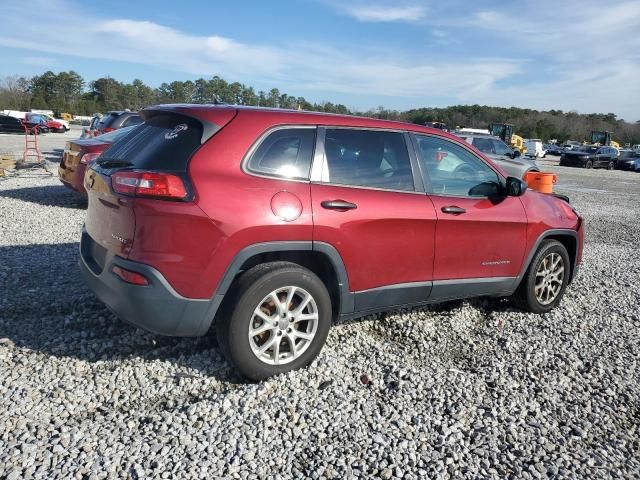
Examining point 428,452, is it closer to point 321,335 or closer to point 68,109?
point 321,335

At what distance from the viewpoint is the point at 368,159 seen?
3.79 meters

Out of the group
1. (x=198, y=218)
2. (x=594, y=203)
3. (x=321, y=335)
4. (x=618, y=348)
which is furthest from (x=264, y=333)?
(x=594, y=203)

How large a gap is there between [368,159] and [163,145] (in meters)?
1.46

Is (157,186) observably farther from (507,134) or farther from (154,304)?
(507,134)

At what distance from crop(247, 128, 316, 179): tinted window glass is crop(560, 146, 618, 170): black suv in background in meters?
38.8

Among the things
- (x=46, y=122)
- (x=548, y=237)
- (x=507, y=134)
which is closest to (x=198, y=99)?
(x=46, y=122)

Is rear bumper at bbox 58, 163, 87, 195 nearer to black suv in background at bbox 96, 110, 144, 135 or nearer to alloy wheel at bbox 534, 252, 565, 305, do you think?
black suv in background at bbox 96, 110, 144, 135

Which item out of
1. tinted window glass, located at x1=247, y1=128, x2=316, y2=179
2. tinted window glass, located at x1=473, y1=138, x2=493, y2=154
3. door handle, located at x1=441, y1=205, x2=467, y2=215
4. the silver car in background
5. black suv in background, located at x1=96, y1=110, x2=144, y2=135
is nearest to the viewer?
tinted window glass, located at x1=247, y1=128, x2=316, y2=179

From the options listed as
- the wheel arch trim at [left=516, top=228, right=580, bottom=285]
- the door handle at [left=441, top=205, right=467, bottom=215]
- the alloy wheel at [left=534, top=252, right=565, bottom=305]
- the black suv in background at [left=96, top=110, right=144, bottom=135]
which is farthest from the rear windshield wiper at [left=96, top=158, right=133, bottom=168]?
the black suv in background at [left=96, top=110, right=144, bottom=135]

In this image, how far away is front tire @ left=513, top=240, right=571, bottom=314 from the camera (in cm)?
483

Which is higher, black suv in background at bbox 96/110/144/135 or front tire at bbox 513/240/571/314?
black suv in background at bbox 96/110/144/135

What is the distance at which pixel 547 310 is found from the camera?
504 cm

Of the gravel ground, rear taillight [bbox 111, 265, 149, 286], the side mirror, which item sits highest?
the side mirror

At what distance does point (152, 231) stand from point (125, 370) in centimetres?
107
